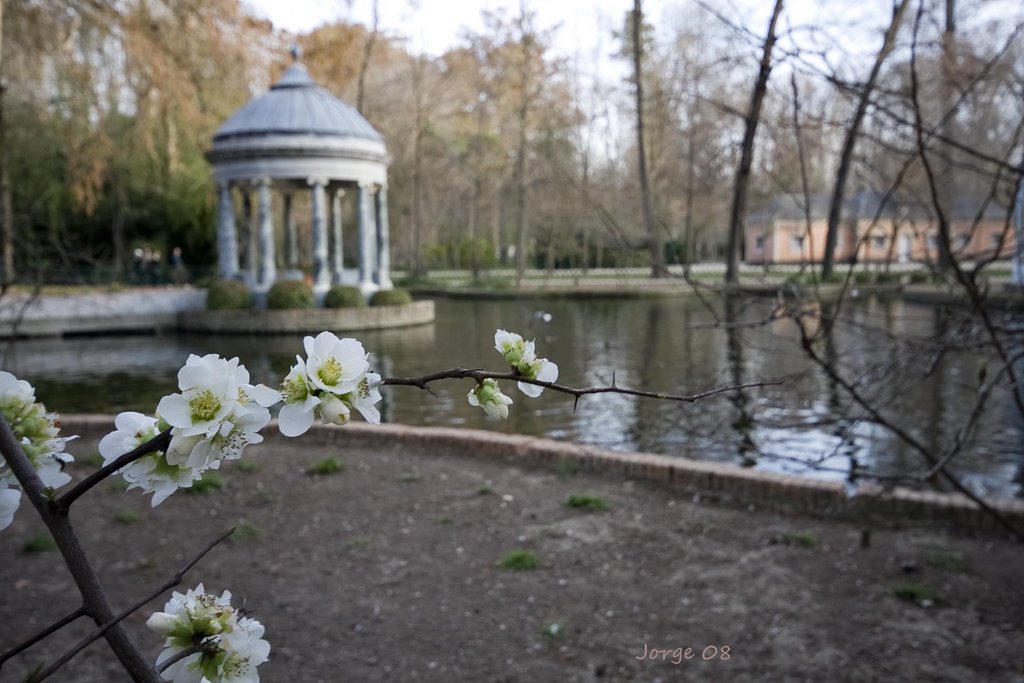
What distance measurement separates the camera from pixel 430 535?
4.60 meters

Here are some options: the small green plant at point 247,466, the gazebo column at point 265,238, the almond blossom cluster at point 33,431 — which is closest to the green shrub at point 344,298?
the gazebo column at point 265,238

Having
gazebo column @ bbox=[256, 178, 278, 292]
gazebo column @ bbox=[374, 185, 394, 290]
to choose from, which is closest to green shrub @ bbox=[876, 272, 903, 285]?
gazebo column @ bbox=[256, 178, 278, 292]

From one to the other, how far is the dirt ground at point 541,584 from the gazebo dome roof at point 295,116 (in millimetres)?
18350

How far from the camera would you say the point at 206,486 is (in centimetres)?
533

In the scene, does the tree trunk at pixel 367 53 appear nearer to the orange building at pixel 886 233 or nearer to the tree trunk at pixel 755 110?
the orange building at pixel 886 233

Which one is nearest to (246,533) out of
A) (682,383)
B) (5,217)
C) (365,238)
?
(5,217)

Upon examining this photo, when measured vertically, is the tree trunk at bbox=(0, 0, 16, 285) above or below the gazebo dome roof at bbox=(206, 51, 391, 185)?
below

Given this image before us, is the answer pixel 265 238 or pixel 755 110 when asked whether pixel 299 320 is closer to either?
pixel 265 238

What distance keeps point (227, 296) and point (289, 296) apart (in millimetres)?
1497

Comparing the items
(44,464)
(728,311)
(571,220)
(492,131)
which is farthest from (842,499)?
(492,131)

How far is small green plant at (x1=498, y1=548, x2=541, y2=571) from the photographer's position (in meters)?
4.09

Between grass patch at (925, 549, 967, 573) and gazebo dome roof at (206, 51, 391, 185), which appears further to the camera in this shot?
gazebo dome roof at (206, 51, 391, 185)

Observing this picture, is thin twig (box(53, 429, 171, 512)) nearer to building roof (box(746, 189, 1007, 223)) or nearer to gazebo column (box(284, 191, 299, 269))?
building roof (box(746, 189, 1007, 223))

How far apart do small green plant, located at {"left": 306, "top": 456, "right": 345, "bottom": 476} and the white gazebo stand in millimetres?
17133
